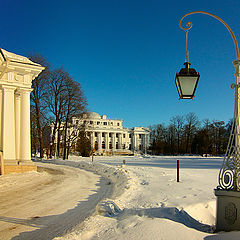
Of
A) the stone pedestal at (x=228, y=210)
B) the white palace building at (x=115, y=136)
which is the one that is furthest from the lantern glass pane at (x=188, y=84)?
the white palace building at (x=115, y=136)

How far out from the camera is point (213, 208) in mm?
6699

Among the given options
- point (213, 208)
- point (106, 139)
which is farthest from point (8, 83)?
point (106, 139)

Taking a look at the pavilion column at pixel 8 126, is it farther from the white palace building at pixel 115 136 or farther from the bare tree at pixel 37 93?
the white palace building at pixel 115 136

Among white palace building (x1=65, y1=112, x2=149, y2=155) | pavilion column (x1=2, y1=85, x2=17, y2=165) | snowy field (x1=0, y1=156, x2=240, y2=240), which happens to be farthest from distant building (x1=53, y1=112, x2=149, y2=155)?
snowy field (x1=0, y1=156, x2=240, y2=240)

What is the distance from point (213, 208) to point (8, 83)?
14.8m

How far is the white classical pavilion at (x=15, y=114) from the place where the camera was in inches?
626

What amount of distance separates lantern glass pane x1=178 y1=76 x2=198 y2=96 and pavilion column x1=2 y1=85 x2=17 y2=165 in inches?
558

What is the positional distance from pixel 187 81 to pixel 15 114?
1497 centimetres

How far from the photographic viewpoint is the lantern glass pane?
4.75 metres

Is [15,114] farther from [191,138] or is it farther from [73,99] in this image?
[191,138]

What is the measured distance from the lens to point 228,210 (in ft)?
15.0

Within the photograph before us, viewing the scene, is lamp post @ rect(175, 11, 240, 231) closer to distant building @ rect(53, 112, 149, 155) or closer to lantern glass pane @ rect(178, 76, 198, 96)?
lantern glass pane @ rect(178, 76, 198, 96)

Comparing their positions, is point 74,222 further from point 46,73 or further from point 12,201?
point 46,73

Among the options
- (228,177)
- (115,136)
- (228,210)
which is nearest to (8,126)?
(228,177)
